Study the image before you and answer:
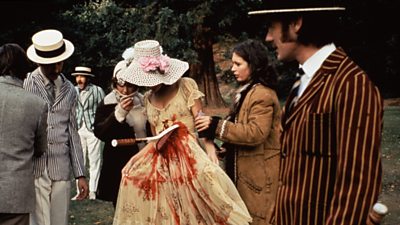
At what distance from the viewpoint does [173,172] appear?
19.6 feet

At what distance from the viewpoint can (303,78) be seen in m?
3.08

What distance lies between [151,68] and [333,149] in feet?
11.1

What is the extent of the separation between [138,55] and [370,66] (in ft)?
97.2

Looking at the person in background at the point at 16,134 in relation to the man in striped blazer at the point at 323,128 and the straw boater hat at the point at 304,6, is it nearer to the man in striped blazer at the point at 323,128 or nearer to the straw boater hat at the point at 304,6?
the man in striped blazer at the point at 323,128

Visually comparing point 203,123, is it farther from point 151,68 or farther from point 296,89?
point 296,89

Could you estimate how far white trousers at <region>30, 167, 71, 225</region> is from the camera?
594 centimetres

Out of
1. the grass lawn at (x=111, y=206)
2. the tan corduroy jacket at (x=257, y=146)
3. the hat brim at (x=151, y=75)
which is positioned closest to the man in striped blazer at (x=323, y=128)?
the tan corduroy jacket at (x=257, y=146)

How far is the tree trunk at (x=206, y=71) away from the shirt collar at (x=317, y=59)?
2845 centimetres

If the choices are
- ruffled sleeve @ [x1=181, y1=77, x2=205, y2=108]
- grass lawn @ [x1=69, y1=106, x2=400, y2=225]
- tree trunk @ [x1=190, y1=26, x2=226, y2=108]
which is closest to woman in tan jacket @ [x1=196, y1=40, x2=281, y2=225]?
ruffled sleeve @ [x1=181, y1=77, x2=205, y2=108]

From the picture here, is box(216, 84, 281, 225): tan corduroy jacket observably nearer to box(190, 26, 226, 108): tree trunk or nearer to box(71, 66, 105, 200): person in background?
box(71, 66, 105, 200): person in background

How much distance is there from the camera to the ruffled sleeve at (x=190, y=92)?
6.08 meters

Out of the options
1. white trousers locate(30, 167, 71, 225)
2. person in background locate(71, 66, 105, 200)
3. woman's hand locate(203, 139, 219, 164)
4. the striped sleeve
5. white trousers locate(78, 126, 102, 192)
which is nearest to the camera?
the striped sleeve

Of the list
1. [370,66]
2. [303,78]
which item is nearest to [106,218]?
[303,78]

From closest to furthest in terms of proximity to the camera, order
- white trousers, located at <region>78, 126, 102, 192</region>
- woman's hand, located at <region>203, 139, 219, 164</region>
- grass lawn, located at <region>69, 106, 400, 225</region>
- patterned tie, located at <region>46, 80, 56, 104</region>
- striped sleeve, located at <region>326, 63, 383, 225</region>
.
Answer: striped sleeve, located at <region>326, 63, 383, 225</region>, woman's hand, located at <region>203, 139, 219, 164</region>, patterned tie, located at <region>46, 80, 56, 104</region>, grass lawn, located at <region>69, 106, 400, 225</region>, white trousers, located at <region>78, 126, 102, 192</region>
